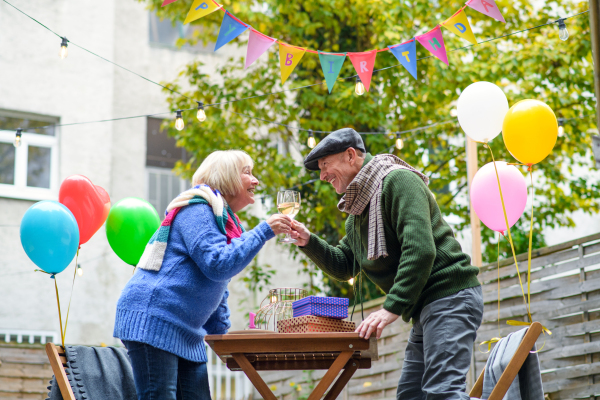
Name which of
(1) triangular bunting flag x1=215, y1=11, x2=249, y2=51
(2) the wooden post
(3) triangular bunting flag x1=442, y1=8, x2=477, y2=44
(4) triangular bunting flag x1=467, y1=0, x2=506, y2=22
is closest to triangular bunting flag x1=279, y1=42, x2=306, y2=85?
(1) triangular bunting flag x1=215, y1=11, x2=249, y2=51

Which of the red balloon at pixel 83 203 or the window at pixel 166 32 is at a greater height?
the window at pixel 166 32

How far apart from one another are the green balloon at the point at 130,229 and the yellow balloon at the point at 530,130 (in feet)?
7.03

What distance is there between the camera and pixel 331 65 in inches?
180

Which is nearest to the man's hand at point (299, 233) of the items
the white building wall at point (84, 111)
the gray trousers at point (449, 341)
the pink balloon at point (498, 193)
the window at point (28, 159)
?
the gray trousers at point (449, 341)

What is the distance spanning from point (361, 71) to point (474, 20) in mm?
4371

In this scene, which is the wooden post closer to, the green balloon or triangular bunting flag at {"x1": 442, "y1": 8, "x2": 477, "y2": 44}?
triangular bunting flag at {"x1": 442, "y1": 8, "x2": 477, "y2": 44}

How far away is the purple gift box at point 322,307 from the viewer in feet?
8.29

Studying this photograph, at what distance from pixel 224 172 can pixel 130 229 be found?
149 cm

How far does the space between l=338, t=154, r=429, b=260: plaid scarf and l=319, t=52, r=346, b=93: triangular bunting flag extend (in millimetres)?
1738

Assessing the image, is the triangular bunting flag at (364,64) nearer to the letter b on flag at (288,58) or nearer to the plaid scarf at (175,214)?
the letter b on flag at (288,58)

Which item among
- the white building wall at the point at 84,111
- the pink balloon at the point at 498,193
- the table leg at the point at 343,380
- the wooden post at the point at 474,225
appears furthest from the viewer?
the white building wall at the point at 84,111

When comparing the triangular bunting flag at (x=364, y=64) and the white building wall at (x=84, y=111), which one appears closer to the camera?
the triangular bunting flag at (x=364, y=64)

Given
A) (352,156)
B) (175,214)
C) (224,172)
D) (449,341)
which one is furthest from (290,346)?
(352,156)

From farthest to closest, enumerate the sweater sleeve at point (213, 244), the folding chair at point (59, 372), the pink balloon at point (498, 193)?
1. the pink balloon at point (498, 193)
2. the folding chair at point (59, 372)
3. the sweater sleeve at point (213, 244)
